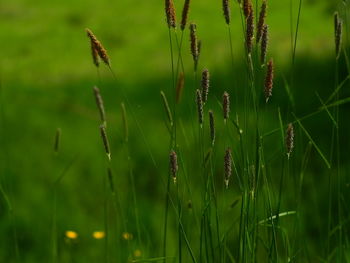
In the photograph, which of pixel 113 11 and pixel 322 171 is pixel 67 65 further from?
pixel 322 171

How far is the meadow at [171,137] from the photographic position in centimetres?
142

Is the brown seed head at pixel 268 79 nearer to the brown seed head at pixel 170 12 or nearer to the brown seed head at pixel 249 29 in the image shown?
the brown seed head at pixel 249 29

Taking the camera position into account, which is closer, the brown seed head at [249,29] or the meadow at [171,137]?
the brown seed head at [249,29]

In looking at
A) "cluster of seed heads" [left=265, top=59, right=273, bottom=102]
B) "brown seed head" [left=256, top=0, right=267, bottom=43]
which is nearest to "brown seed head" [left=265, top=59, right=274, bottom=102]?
"cluster of seed heads" [left=265, top=59, right=273, bottom=102]

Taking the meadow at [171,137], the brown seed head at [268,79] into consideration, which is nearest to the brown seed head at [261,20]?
the meadow at [171,137]

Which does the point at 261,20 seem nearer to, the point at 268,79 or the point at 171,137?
the point at 268,79

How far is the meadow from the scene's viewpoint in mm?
1424

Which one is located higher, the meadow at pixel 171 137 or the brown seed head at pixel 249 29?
the brown seed head at pixel 249 29

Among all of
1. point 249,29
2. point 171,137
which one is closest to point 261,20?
point 249,29

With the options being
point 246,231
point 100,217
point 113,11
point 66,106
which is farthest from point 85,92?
point 246,231

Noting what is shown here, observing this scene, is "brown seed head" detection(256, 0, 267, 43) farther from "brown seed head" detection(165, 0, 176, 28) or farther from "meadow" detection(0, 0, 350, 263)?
"brown seed head" detection(165, 0, 176, 28)

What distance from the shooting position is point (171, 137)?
141 centimetres

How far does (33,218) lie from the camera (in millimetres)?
3291

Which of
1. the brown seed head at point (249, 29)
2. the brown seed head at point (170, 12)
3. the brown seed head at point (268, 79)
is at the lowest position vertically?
the brown seed head at point (268, 79)
